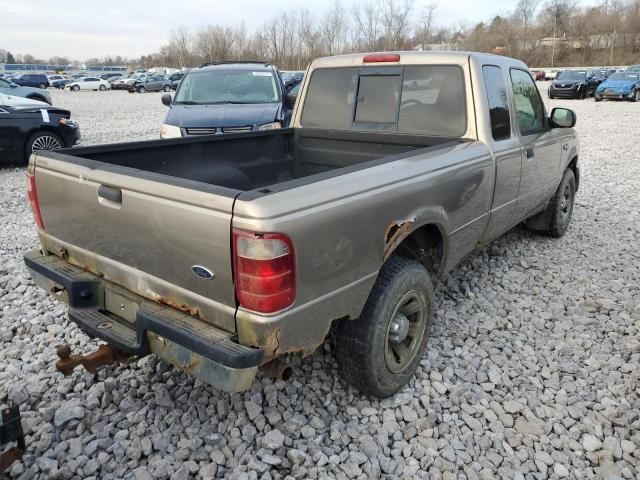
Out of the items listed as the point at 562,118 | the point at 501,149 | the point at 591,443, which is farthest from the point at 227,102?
the point at 591,443

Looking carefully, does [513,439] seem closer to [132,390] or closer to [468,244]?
[468,244]

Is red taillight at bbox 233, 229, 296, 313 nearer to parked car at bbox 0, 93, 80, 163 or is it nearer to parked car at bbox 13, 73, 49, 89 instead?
parked car at bbox 0, 93, 80, 163

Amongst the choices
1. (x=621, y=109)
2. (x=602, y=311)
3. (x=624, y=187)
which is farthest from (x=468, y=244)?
(x=621, y=109)

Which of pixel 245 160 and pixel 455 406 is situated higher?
pixel 245 160

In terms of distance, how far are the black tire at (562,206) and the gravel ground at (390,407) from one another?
4.19 feet

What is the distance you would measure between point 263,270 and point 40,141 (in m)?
9.15

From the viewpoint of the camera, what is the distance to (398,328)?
303 centimetres

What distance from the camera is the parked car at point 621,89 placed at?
26078mm

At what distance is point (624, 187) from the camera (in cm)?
834

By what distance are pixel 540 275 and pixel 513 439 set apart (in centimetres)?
247

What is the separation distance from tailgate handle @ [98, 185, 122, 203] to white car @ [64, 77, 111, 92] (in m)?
50.7

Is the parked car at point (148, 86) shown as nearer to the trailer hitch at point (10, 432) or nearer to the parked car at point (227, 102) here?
the parked car at point (227, 102)

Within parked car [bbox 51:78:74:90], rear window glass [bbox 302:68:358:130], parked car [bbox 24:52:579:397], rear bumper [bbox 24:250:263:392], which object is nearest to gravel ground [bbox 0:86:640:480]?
parked car [bbox 24:52:579:397]

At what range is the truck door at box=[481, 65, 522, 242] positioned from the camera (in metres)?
3.79
